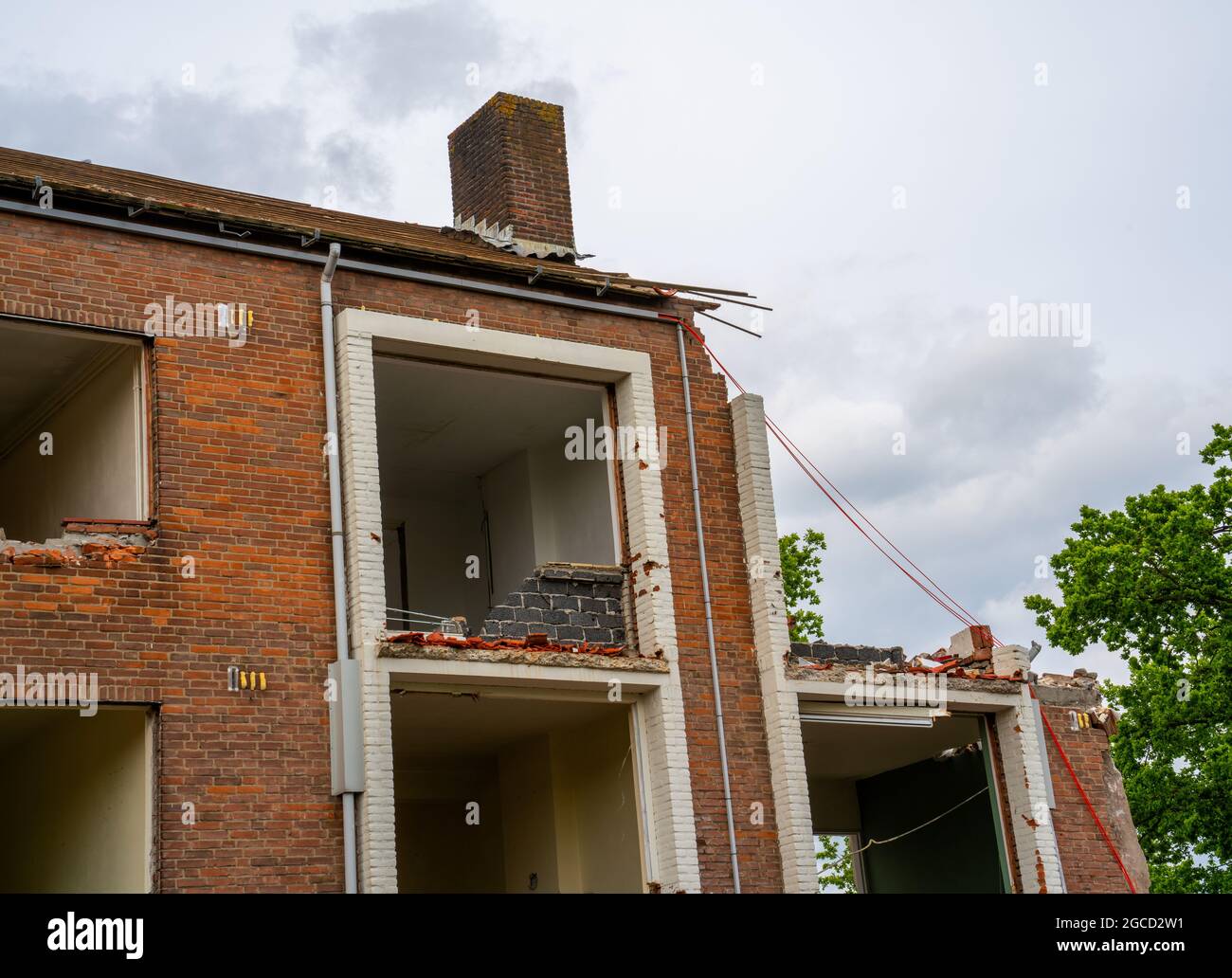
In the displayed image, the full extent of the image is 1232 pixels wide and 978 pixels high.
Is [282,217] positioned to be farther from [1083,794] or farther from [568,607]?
[1083,794]

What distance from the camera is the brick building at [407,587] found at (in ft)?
43.2

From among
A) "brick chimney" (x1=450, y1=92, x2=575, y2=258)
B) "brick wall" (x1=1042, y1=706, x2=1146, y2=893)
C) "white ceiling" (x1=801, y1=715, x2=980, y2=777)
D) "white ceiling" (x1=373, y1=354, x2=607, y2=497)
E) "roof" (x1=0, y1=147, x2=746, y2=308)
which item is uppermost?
"brick chimney" (x1=450, y1=92, x2=575, y2=258)

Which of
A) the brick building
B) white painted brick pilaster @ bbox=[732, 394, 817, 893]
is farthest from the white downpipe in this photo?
white painted brick pilaster @ bbox=[732, 394, 817, 893]

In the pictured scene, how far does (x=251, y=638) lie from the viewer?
532 inches

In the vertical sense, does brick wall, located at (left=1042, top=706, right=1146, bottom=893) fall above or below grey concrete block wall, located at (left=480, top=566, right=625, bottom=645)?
below

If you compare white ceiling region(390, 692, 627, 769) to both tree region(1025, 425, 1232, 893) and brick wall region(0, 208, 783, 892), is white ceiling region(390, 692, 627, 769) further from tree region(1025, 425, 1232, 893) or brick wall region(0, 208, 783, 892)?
tree region(1025, 425, 1232, 893)

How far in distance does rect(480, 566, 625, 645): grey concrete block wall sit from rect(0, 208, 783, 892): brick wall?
2.74 feet

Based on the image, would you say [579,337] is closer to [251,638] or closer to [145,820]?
[251,638]

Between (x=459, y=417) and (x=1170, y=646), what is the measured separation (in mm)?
16558

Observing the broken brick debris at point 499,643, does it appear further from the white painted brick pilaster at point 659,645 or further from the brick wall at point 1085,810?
the brick wall at point 1085,810

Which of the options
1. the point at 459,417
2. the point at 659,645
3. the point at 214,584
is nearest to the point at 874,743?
the point at 659,645

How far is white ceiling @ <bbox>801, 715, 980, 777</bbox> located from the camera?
60.8 feet

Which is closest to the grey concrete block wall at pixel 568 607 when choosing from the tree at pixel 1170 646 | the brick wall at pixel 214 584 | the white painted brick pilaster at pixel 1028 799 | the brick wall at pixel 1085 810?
the brick wall at pixel 214 584
